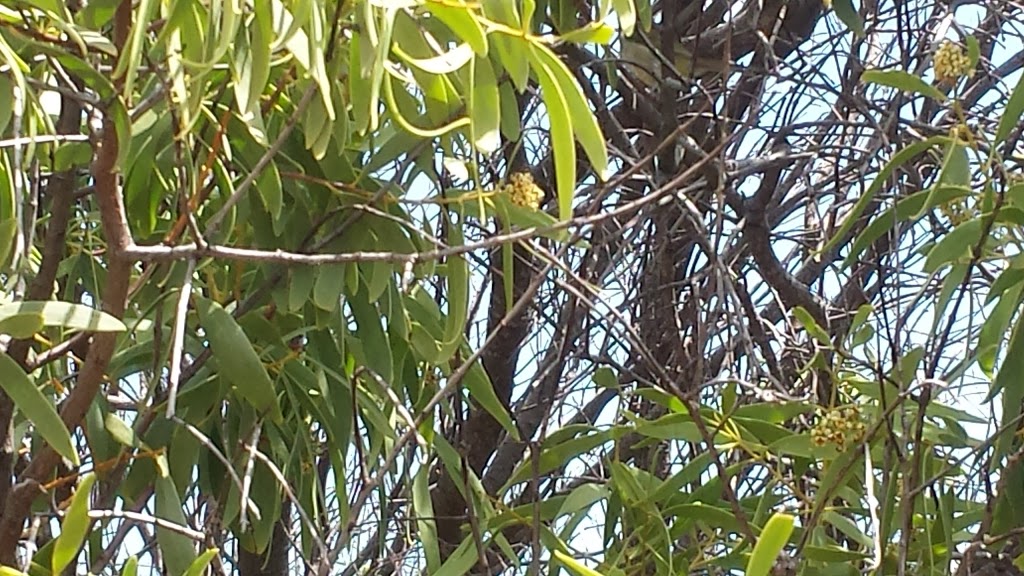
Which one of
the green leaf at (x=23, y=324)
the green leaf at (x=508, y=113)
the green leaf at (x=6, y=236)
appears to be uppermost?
the green leaf at (x=508, y=113)

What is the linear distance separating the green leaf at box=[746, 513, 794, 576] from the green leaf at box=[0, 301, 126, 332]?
31cm

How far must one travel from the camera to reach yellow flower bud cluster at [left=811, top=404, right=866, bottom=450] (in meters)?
0.82

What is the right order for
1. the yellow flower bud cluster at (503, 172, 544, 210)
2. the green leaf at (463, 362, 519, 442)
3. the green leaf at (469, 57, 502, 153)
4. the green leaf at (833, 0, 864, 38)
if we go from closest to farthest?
the green leaf at (469, 57, 502, 153) → the yellow flower bud cluster at (503, 172, 544, 210) → the green leaf at (463, 362, 519, 442) → the green leaf at (833, 0, 864, 38)

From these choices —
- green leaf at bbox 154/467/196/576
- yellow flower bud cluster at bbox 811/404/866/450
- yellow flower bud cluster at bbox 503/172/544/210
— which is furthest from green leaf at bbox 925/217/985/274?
green leaf at bbox 154/467/196/576

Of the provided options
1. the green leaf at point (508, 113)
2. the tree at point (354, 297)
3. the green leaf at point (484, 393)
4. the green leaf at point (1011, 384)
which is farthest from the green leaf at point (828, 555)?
the green leaf at point (508, 113)

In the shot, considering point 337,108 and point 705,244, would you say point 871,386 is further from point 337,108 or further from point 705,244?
point 337,108

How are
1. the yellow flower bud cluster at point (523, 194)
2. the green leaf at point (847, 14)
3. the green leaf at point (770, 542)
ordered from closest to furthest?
1. the green leaf at point (770, 542)
2. the yellow flower bud cluster at point (523, 194)
3. the green leaf at point (847, 14)

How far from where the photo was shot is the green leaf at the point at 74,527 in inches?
20.6

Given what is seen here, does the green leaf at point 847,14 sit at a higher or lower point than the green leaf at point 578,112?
higher

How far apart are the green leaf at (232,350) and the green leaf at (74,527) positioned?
160mm

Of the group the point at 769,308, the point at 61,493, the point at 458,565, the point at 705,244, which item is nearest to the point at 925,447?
the point at 705,244

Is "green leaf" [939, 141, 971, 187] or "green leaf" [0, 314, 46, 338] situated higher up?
"green leaf" [939, 141, 971, 187]

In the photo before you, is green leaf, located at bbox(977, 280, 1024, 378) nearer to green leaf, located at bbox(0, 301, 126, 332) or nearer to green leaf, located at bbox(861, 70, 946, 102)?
green leaf, located at bbox(861, 70, 946, 102)

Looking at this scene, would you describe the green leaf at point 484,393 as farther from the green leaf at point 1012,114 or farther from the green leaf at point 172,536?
the green leaf at point 1012,114
